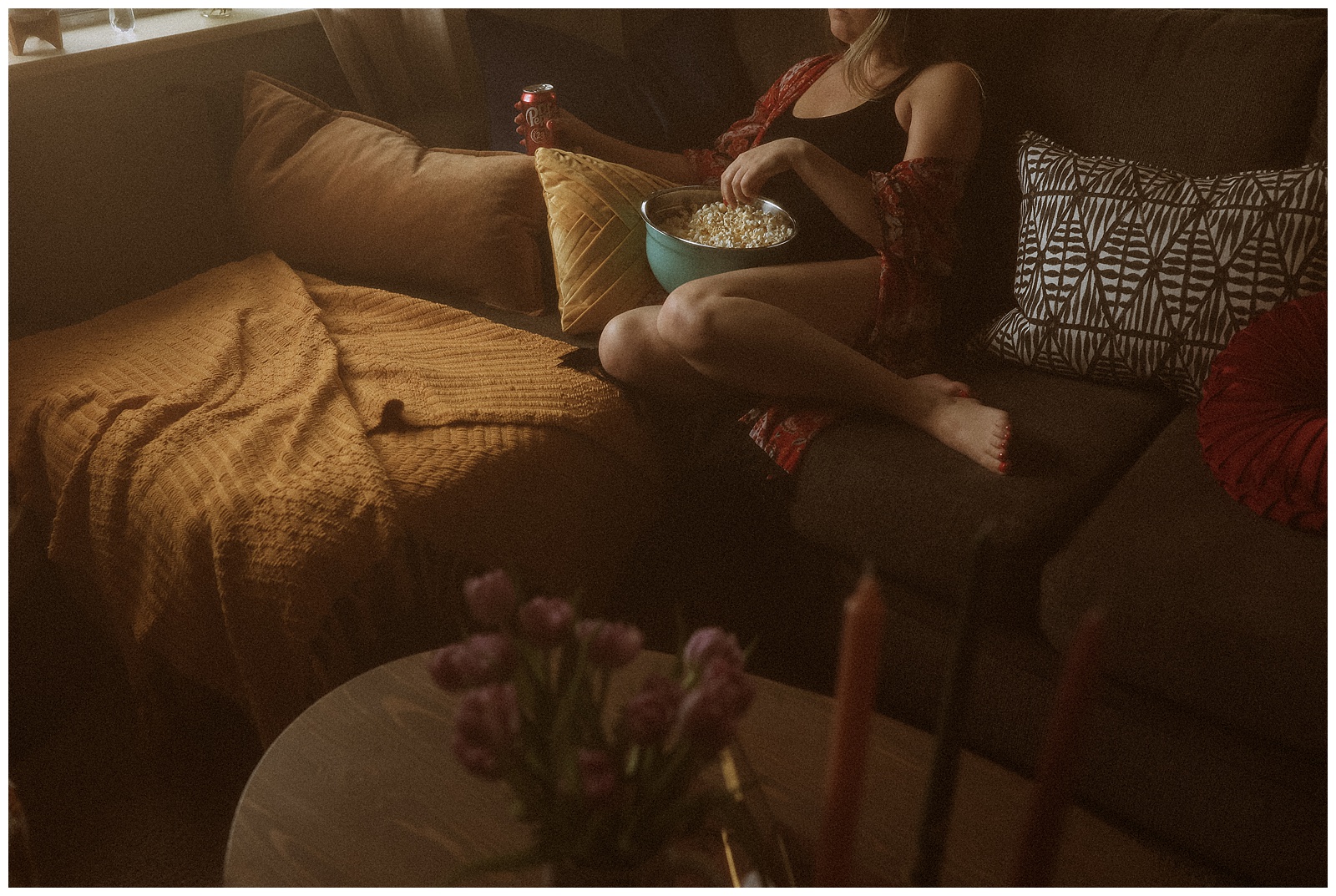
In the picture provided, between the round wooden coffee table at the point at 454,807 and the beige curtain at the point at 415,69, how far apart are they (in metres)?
1.57

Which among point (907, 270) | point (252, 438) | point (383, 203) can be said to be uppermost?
point (383, 203)

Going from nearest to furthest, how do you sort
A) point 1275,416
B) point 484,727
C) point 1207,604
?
point 484,727 < point 1207,604 < point 1275,416

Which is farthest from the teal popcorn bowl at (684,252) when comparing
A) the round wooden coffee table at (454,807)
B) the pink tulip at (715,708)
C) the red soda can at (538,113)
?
the pink tulip at (715,708)

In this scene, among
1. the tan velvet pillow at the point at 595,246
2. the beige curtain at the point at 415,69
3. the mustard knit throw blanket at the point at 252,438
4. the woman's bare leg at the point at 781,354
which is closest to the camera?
the mustard knit throw blanket at the point at 252,438

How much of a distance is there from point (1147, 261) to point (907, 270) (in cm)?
35

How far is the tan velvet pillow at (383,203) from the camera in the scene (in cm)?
168

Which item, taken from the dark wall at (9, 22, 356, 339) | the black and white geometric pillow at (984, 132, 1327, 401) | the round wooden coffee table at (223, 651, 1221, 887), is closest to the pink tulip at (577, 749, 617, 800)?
the round wooden coffee table at (223, 651, 1221, 887)

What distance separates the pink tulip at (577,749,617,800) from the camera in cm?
53

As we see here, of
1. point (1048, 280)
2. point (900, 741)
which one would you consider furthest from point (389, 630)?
point (1048, 280)

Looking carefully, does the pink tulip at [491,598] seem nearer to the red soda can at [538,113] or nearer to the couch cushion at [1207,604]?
the couch cushion at [1207,604]

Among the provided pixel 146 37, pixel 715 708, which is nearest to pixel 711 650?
pixel 715 708

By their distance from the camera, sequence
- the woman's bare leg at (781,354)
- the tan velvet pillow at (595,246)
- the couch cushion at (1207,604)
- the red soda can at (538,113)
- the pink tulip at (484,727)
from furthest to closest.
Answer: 1. the red soda can at (538,113)
2. the tan velvet pillow at (595,246)
3. the woman's bare leg at (781,354)
4. the couch cushion at (1207,604)
5. the pink tulip at (484,727)

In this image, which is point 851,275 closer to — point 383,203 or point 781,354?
point 781,354

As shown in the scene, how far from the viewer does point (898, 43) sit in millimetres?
1578
